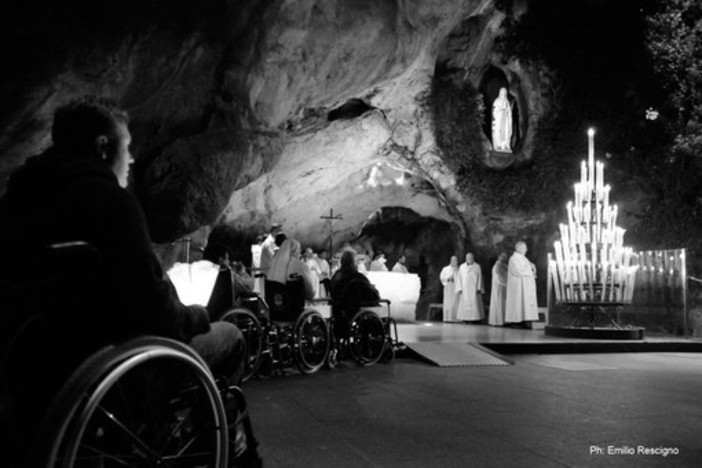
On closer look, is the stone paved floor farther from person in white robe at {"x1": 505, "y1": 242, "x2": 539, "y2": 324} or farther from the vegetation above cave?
the vegetation above cave

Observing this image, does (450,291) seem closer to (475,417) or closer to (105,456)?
(475,417)

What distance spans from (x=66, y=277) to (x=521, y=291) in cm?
1126

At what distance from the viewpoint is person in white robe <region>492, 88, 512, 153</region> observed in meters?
14.3

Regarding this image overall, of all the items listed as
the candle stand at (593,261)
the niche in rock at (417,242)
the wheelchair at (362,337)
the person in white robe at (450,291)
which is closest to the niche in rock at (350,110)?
the person in white robe at (450,291)

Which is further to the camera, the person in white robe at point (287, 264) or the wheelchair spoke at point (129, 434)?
the person in white robe at point (287, 264)

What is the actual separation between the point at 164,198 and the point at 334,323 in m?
3.68

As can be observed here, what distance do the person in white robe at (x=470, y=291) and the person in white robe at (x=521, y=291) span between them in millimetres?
1840

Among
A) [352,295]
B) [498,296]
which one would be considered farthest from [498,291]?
[352,295]

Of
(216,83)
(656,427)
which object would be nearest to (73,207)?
(656,427)

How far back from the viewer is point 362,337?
637 cm

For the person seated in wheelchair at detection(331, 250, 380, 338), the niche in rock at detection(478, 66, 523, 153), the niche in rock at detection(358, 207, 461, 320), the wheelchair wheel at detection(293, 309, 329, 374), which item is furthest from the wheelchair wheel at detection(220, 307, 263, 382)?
the niche in rock at detection(358, 207, 461, 320)

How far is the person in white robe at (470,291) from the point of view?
13.9 meters

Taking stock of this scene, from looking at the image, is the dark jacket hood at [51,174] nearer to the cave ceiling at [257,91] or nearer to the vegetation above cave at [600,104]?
the cave ceiling at [257,91]

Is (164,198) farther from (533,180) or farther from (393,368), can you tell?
(533,180)
